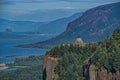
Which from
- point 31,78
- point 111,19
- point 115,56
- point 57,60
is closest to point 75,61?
point 57,60

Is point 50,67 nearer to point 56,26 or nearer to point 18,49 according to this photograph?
point 18,49

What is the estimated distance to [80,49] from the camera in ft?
103

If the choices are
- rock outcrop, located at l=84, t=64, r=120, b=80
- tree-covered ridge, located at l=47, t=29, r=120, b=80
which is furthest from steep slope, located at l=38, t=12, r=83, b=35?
rock outcrop, located at l=84, t=64, r=120, b=80

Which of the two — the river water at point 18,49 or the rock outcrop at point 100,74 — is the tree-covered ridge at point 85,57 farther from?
the river water at point 18,49

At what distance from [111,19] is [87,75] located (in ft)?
275

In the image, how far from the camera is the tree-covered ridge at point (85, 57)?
72.8 ft

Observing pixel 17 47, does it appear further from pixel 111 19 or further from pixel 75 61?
pixel 75 61

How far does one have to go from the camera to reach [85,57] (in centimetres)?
2914

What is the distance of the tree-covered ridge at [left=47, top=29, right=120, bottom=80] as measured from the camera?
22.2 metres

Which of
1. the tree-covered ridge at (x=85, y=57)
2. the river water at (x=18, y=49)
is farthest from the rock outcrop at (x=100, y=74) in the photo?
the river water at (x=18, y=49)

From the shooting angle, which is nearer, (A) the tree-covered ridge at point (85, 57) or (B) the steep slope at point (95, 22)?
(A) the tree-covered ridge at point (85, 57)

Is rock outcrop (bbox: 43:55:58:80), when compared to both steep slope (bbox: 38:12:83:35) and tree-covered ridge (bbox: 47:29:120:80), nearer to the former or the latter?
tree-covered ridge (bbox: 47:29:120:80)

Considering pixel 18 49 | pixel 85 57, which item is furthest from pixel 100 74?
pixel 18 49

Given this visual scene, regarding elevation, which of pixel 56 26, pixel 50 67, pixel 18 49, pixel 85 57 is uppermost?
pixel 56 26
